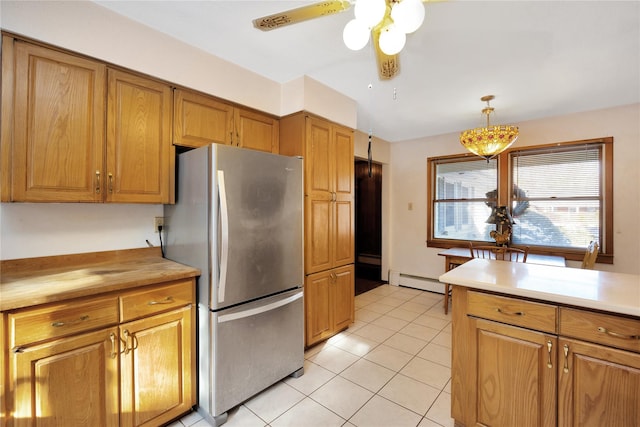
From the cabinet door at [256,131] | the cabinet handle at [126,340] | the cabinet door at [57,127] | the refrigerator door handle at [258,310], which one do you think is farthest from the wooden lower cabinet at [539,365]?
the cabinet door at [57,127]

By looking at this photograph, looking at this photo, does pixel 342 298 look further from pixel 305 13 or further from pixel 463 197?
pixel 463 197

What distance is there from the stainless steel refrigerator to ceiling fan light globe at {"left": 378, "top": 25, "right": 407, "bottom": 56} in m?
1.00

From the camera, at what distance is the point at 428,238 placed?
4285 millimetres

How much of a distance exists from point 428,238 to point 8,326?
440 centimetres

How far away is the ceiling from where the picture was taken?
5.19 ft

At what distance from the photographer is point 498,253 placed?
3.04 metres

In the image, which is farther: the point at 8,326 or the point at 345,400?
the point at 345,400

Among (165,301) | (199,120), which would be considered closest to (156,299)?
(165,301)

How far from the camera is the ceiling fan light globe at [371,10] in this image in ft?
3.24

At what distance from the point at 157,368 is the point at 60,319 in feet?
1.83

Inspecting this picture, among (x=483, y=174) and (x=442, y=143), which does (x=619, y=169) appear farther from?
(x=442, y=143)

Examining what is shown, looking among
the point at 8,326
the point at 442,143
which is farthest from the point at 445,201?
the point at 8,326

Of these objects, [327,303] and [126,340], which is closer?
[126,340]

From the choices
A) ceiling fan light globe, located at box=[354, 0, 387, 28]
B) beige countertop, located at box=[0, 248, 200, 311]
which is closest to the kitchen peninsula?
ceiling fan light globe, located at box=[354, 0, 387, 28]
